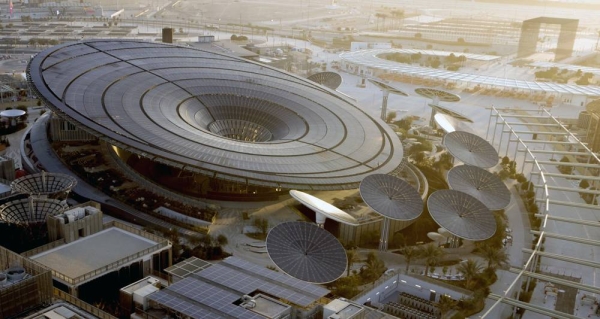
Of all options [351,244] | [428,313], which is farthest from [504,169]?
[428,313]

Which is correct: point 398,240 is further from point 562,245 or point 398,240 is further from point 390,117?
point 390,117

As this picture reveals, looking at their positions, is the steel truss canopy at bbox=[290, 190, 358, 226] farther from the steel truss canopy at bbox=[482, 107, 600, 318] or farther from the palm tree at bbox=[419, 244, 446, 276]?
the steel truss canopy at bbox=[482, 107, 600, 318]

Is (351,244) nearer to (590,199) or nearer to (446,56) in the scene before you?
(590,199)

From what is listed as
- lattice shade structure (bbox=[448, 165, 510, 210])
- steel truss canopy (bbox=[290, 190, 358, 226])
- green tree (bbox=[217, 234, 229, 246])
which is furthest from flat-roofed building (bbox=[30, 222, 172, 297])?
lattice shade structure (bbox=[448, 165, 510, 210])

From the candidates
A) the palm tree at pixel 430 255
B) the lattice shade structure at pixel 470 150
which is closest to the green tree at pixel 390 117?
the lattice shade structure at pixel 470 150

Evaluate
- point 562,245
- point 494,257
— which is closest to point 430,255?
point 494,257

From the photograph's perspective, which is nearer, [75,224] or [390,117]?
[75,224]
